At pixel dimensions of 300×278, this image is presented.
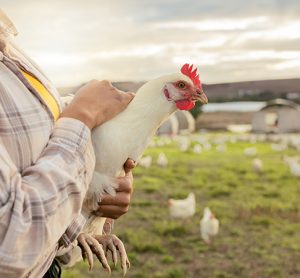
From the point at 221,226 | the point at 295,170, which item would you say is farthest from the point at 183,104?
the point at 295,170

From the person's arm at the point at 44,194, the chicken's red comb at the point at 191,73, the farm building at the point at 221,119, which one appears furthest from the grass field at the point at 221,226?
the farm building at the point at 221,119

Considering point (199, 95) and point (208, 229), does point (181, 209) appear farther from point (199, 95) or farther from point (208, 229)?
point (199, 95)

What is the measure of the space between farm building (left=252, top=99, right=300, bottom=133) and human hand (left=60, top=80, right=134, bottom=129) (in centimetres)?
2256

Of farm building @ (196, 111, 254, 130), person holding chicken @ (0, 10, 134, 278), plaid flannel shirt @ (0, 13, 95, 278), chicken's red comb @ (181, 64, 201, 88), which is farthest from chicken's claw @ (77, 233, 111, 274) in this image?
farm building @ (196, 111, 254, 130)

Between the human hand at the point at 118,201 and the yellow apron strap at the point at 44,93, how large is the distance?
262 mm

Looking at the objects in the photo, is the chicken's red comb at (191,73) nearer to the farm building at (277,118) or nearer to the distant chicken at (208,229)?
the distant chicken at (208,229)

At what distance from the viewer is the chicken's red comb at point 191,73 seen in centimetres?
183

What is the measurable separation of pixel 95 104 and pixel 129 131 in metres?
0.29

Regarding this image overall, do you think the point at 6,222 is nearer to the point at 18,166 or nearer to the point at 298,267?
the point at 18,166

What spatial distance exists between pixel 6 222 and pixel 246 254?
4418 mm

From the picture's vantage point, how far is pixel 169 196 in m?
7.57

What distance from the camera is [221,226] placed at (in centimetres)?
599

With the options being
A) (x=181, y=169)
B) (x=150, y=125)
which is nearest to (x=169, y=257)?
(x=150, y=125)

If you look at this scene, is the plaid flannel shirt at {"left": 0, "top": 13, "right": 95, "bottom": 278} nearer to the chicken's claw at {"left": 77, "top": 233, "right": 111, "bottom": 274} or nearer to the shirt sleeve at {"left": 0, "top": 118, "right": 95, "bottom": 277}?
the shirt sleeve at {"left": 0, "top": 118, "right": 95, "bottom": 277}
